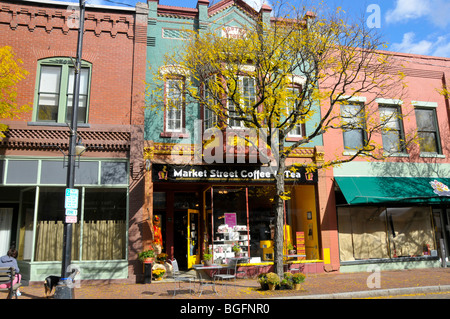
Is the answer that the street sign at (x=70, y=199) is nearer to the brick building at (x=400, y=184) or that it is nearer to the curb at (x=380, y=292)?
the curb at (x=380, y=292)

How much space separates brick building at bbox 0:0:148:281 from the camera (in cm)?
1356

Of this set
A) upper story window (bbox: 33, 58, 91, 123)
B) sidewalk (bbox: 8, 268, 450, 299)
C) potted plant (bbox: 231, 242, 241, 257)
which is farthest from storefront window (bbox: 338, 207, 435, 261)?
upper story window (bbox: 33, 58, 91, 123)

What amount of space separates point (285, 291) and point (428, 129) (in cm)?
1203

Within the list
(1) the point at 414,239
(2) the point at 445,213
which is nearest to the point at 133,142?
(1) the point at 414,239

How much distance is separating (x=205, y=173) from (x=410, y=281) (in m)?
8.12

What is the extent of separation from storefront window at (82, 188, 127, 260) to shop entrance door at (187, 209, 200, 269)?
3.04 m

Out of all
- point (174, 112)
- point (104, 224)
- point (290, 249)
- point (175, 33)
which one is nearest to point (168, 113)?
point (174, 112)

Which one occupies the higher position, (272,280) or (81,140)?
(81,140)

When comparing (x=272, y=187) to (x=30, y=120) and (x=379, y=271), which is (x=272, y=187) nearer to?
(x=379, y=271)

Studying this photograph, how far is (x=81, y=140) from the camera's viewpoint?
13.1 m

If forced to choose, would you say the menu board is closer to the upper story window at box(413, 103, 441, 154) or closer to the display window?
the display window

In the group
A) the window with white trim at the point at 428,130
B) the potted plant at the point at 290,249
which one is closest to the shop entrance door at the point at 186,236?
the potted plant at the point at 290,249

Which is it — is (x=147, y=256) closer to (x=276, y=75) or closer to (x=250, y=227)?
(x=250, y=227)

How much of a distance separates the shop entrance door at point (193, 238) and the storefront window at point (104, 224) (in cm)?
304
